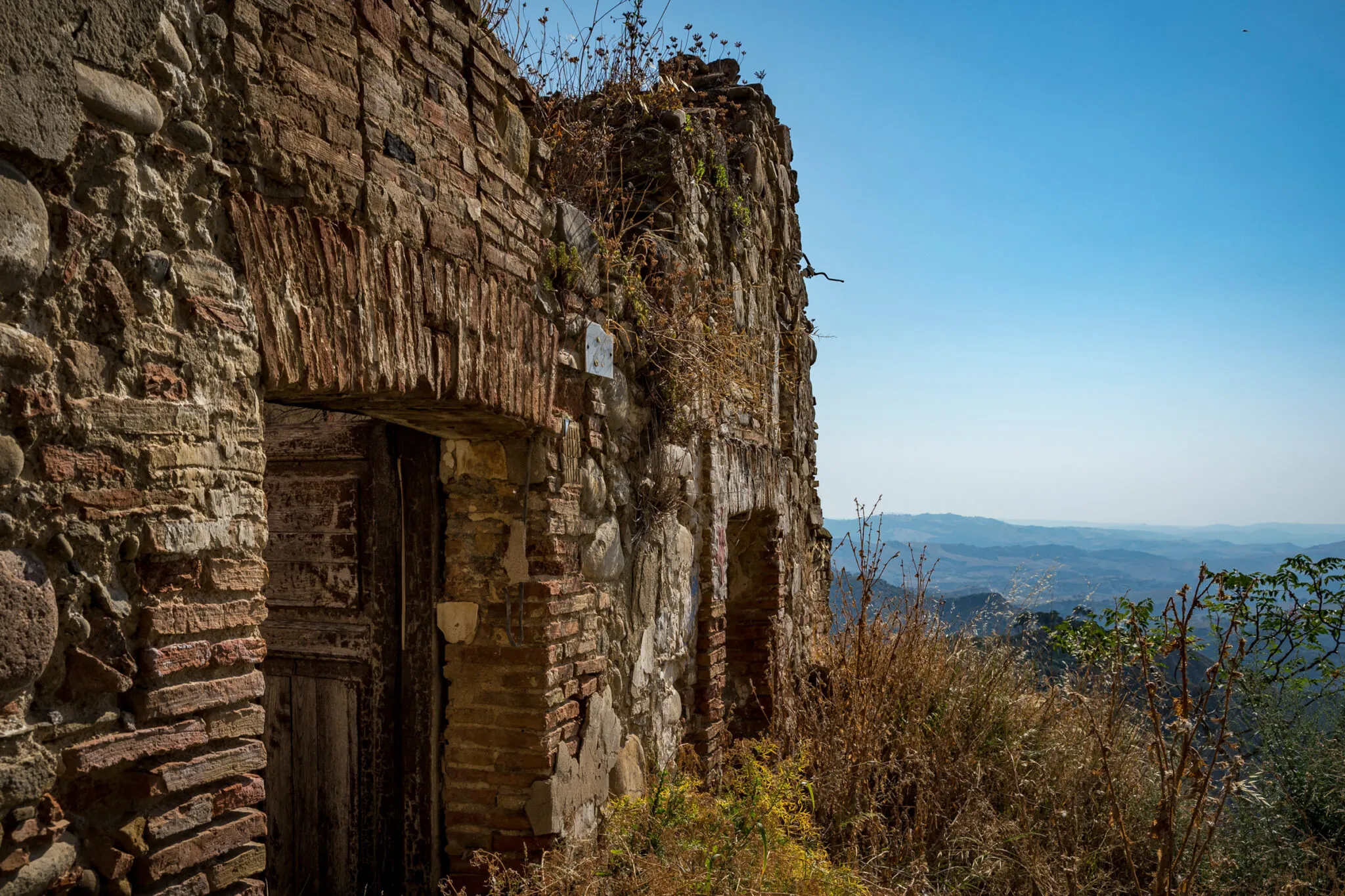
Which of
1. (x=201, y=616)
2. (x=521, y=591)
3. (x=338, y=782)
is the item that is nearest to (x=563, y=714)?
(x=521, y=591)

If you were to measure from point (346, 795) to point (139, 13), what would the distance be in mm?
2561

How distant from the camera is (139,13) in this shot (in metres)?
1.68

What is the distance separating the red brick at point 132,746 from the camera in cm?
153

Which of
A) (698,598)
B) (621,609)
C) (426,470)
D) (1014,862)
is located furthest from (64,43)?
(1014,862)

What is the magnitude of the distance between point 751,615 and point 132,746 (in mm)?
→ 4352

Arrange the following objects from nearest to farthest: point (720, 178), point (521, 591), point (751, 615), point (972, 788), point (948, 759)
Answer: point (521, 591)
point (972, 788)
point (948, 759)
point (720, 178)
point (751, 615)

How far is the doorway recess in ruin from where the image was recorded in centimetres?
555

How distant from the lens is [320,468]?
10.8ft

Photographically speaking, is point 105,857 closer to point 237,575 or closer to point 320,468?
point 237,575

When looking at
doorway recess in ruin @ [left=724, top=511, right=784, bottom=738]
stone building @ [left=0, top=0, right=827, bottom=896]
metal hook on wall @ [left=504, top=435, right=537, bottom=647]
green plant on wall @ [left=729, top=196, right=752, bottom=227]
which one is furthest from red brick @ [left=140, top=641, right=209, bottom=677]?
green plant on wall @ [left=729, top=196, right=752, bottom=227]

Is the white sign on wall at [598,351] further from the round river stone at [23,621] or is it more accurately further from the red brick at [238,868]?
the round river stone at [23,621]

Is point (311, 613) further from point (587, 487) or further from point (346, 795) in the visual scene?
point (587, 487)

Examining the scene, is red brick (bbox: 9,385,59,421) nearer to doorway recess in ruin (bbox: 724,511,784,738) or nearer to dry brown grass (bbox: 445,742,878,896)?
dry brown grass (bbox: 445,742,878,896)

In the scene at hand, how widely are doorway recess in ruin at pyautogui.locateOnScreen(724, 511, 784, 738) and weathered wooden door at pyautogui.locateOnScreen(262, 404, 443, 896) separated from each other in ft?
8.61
